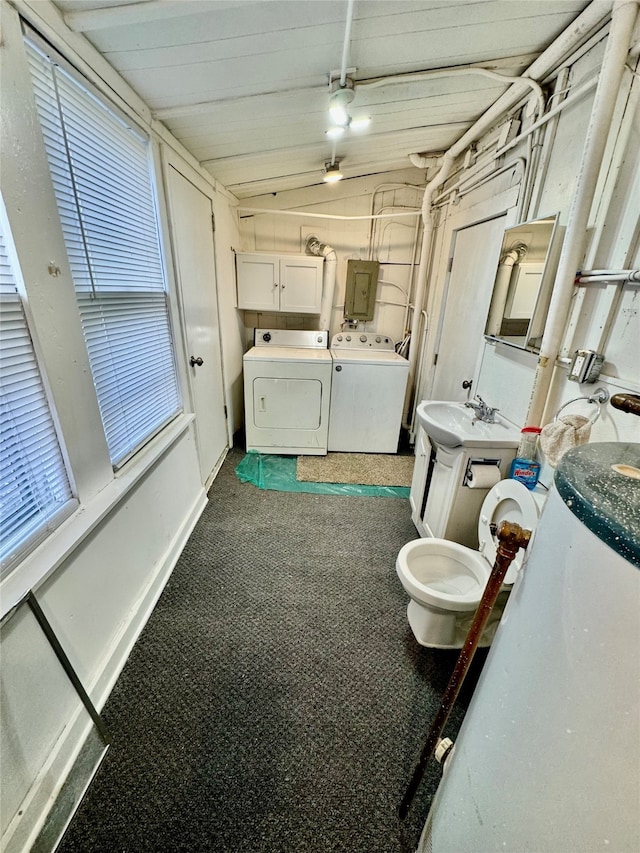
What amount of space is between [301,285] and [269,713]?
3.17 m

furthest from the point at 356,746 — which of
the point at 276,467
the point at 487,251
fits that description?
the point at 487,251

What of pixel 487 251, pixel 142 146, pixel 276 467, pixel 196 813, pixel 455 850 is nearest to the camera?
pixel 455 850

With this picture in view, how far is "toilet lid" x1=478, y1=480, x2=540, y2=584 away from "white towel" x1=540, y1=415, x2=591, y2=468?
19 cm

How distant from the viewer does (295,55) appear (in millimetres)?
1270

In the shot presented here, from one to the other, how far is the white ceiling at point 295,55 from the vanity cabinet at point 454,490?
5.54 ft

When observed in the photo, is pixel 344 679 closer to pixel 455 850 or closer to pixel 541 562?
pixel 455 850

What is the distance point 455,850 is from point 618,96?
88.4 inches

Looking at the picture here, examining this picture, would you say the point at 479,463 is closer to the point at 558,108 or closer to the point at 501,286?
the point at 501,286

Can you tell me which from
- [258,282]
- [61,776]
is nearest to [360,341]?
[258,282]

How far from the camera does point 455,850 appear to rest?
28.0 inches

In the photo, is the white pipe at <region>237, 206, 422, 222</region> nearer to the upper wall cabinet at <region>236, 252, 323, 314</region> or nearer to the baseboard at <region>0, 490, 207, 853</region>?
the upper wall cabinet at <region>236, 252, 323, 314</region>

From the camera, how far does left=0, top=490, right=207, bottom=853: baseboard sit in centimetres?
90

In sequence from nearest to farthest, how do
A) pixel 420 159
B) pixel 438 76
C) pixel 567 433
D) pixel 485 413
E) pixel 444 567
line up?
pixel 567 433 < pixel 438 76 < pixel 444 567 < pixel 485 413 < pixel 420 159

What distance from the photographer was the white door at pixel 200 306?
77.7 inches
